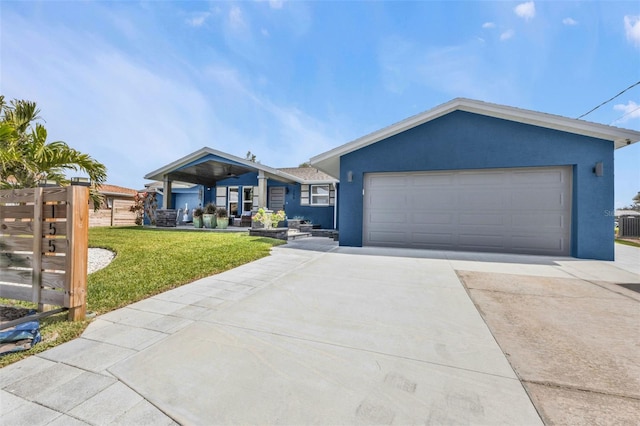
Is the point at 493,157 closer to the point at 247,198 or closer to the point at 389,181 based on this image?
the point at 389,181

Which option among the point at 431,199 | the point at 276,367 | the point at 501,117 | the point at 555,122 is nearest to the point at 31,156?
the point at 276,367

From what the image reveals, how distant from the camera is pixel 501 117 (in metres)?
7.47

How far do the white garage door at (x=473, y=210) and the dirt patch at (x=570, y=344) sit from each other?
136 inches

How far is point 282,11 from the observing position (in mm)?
9039

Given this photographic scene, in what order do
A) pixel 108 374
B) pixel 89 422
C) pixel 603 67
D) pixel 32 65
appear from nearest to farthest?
pixel 89 422, pixel 108 374, pixel 32 65, pixel 603 67

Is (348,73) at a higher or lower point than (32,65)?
higher

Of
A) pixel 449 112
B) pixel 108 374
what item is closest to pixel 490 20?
pixel 449 112

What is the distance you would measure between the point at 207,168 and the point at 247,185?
8.72 feet

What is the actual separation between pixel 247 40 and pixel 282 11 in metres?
2.03

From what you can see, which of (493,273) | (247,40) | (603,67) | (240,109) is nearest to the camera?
(493,273)

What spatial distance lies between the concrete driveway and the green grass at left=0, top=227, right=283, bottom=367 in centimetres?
24

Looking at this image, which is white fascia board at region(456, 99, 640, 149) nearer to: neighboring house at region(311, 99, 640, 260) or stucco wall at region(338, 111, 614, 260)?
neighboring house at region(311, 99, 640, 260)

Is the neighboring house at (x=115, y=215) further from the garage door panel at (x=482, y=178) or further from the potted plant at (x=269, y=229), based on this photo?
the garage door panel at (x=482, y=178)

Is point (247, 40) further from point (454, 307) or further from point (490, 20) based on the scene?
point (454, 307)
